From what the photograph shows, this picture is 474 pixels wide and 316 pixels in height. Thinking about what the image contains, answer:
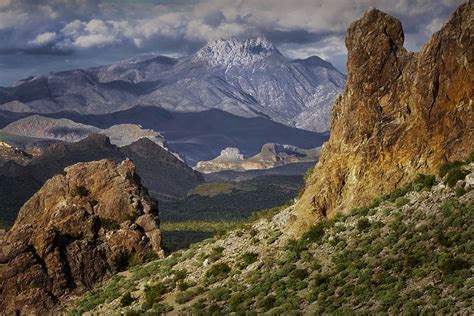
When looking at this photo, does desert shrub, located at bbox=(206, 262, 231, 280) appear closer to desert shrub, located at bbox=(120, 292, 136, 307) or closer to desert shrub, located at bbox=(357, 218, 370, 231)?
desert shrub, located at bbox=(120, 292, 136, 307)

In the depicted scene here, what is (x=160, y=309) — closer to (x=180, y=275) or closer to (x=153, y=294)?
(x=153, y=294)

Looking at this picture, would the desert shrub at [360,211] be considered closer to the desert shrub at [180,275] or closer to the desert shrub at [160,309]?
the desert shrub at [160,309]

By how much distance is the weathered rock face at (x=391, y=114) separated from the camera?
56.9 metres

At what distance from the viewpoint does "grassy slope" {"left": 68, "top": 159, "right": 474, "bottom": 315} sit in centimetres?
4294

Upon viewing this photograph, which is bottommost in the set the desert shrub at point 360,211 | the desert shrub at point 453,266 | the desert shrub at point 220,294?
the desert shrub at point 220,294

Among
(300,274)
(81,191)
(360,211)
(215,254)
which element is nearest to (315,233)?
(360,211)

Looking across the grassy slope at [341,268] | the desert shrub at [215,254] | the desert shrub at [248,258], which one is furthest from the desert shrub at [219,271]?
the desert shrub at [215,254]

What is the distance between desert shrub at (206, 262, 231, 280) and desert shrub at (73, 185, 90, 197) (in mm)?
31816

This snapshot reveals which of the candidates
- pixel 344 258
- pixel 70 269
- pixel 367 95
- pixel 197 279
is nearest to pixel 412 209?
pixel 344 258

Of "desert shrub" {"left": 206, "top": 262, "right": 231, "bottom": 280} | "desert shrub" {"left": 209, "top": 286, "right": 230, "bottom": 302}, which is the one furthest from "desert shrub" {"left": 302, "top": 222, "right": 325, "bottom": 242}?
"desert shrub" {"left": 209, "top": 286, "right": 230, "bottom": 302}

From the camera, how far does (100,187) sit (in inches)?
3590

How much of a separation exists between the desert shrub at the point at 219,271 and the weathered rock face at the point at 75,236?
20.3 meters

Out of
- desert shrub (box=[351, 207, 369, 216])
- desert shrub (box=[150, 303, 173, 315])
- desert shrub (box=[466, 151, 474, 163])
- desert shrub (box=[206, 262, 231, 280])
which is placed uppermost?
desert shrub (box=[466, 151, 474, 163])

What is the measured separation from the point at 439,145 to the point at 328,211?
10.4 meters
